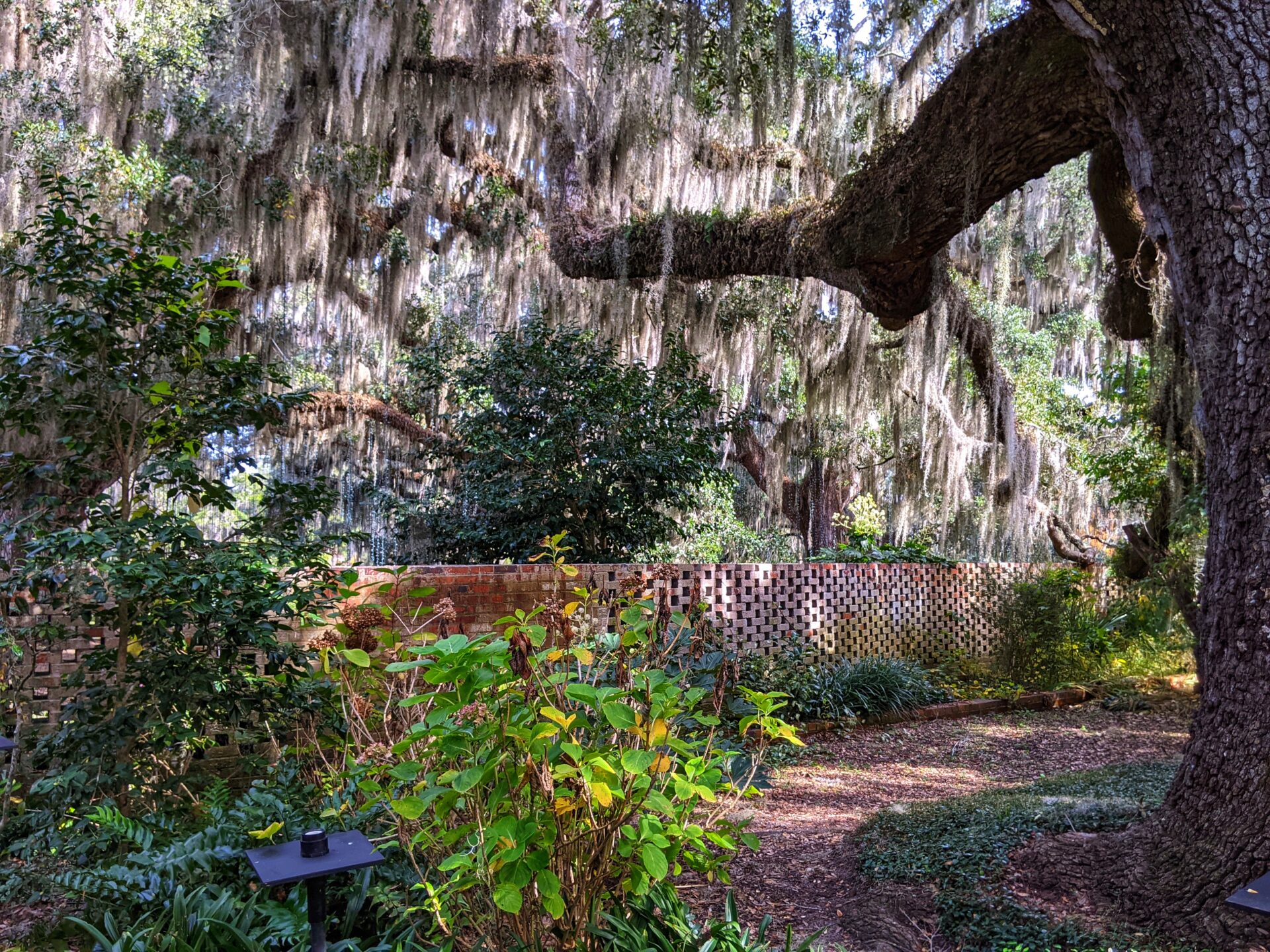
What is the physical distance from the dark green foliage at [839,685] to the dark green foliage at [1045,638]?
129 centimetres

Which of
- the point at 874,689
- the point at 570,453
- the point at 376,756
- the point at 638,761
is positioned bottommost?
→ the point at 874,689

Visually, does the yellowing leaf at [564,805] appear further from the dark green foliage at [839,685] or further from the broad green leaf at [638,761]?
the dark green foliage at [839,685]

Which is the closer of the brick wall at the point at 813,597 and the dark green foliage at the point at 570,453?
the brick wall at the point at 813,597

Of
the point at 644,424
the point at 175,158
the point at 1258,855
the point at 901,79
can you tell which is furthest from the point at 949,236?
the point at 175,158

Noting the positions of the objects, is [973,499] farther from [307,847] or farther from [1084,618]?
[307,847]

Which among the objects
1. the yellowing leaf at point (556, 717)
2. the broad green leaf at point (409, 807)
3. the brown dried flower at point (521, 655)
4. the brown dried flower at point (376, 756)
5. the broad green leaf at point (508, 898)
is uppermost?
the brown dried flower at point (521, 655)

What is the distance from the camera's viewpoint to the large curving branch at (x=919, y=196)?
4141mm

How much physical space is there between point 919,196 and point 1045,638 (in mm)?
5008

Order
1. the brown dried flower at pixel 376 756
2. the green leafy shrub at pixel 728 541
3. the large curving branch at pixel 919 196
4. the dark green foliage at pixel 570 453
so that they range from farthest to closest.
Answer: the green leafy shrub at pixel 728 541
the dark green foliage at pixel 570 453
the large curving branch at pixel 919 196
the brown dried flower at pixel 376 756

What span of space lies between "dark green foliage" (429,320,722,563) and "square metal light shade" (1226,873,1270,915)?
5.17 metres

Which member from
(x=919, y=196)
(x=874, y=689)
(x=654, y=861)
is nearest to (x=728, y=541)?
(x=874, y=689)

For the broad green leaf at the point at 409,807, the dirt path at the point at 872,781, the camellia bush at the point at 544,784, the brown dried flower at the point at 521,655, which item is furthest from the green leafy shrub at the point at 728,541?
the broad green leaf at the point at 409,807

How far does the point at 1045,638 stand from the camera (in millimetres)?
8148

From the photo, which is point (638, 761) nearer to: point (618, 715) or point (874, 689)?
point (618, 715)
